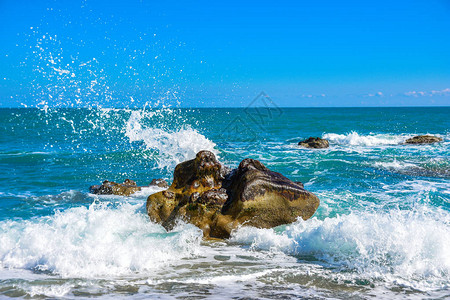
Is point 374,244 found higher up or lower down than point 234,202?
lower down

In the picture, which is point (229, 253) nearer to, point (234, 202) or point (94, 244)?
point (234, 202)

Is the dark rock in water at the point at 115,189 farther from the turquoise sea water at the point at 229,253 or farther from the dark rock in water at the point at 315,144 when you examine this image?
the dark rock in water at the point at 315,144

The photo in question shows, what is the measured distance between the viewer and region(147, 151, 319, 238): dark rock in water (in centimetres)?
688

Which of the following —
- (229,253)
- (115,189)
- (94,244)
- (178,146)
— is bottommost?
(229,253)

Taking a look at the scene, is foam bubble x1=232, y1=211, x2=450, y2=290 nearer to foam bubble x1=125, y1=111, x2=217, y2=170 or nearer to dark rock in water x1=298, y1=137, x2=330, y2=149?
foam bubble x1=125, y1=111, x2=217, y2=170

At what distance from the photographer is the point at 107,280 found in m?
5.08

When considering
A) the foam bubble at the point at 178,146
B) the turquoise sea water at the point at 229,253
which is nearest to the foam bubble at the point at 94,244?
the turquoise sea water at the point at 229,253

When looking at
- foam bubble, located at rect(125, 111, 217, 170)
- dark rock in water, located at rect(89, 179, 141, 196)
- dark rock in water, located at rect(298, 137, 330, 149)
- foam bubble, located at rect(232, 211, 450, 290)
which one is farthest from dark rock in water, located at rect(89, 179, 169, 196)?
dark rock in water, located at rect(298, 137, 330, 149)

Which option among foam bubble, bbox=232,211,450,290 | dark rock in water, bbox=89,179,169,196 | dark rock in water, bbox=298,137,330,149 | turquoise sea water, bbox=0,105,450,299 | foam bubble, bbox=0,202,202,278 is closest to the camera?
turquoise sea water, bbox=0,105,450,299

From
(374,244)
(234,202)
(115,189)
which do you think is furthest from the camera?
(115,189)

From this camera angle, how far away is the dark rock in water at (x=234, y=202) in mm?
6879

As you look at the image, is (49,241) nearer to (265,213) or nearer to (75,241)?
(75,241)

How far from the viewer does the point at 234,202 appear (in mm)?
6984

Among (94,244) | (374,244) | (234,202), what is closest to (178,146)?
(234,202)
